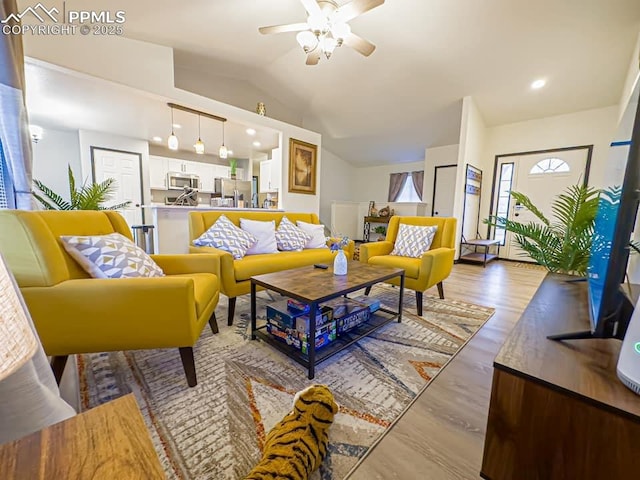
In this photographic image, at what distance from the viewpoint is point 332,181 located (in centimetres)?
746

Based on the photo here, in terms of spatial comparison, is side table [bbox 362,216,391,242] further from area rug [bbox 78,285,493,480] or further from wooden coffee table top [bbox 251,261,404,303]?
area rug [bbox 78,285,493,480]

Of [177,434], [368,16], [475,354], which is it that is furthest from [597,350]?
[368,16]

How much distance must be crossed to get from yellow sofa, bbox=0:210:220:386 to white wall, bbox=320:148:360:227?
606cm

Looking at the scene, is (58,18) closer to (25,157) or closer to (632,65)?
(25,157)

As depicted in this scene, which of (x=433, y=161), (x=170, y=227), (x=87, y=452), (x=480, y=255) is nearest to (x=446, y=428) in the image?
(x=87, y=452)

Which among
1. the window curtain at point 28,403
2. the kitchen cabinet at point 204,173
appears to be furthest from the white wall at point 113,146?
the window curtain at point 28,403

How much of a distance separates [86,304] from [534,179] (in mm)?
6557

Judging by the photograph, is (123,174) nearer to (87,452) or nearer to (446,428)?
(87,452)

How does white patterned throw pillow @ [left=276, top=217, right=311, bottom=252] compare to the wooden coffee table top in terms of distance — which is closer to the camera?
the wooden coffee table top

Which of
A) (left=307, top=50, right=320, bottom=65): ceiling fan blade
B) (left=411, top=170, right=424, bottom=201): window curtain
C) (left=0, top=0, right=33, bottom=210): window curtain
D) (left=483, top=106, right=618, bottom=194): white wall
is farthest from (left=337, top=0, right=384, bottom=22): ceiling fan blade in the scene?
(left=411, top=170, right=424, bottom=201): window curtain

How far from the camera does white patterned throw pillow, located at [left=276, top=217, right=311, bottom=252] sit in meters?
2.94

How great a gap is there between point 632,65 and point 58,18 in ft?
21.1

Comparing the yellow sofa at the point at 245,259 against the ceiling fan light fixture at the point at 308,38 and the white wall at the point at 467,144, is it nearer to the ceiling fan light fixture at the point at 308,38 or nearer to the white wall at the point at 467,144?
the ceiling fan light fixture at the point at 308,38

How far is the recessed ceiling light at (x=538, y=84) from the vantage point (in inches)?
154
